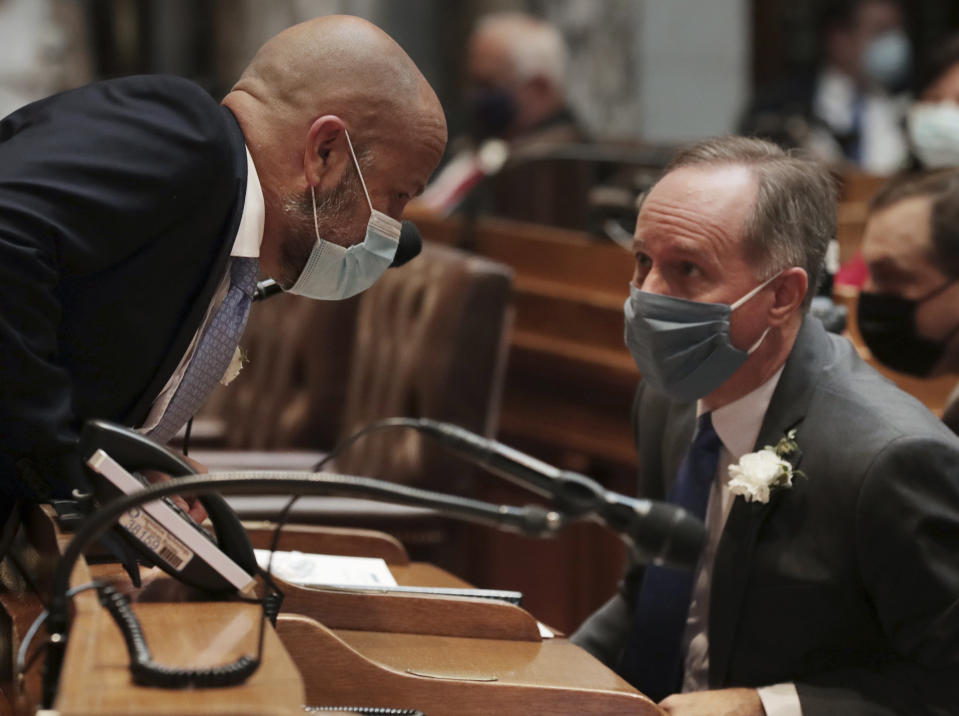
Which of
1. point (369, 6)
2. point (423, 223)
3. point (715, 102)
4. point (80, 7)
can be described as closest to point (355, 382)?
point (423, 223)

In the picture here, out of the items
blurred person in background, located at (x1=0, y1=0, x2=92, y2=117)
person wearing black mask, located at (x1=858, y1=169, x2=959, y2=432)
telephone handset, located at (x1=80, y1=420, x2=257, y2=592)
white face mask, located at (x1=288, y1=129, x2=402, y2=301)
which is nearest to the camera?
telephone handset, located at (x1=80, y1=420, x2=257, y2=592)

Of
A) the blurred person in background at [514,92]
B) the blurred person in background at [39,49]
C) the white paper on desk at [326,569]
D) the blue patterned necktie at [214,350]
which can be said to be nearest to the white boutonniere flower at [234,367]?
the blue patterned necktie at [214,350]

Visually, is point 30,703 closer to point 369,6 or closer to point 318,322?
point 318,322

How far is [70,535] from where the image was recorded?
63.9 inches

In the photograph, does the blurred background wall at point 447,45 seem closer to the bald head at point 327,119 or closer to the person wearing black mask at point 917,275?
the person wearing black mask at point 917,275

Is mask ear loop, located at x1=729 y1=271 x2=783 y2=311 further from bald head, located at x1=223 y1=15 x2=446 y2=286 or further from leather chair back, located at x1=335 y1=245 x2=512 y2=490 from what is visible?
leather chair back, located at x1=335 y1=245 x2=512 y2=490

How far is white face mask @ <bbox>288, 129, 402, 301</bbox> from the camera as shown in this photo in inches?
86.5

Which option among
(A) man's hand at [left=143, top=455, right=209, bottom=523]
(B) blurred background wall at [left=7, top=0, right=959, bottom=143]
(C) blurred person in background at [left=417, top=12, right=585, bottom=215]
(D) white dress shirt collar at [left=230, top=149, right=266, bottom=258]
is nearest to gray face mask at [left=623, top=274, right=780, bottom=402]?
(D) white dress shirt collar at [left=230, top=149, right=266, bottom=258]

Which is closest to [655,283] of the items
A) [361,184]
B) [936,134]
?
[361,184]

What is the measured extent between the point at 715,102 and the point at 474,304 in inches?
221

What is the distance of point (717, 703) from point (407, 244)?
860 millimetres

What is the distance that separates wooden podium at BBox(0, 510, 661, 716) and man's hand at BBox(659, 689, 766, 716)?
14 cm

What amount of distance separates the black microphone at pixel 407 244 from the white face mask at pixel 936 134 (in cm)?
269

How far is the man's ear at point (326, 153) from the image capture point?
2082 millimetres
